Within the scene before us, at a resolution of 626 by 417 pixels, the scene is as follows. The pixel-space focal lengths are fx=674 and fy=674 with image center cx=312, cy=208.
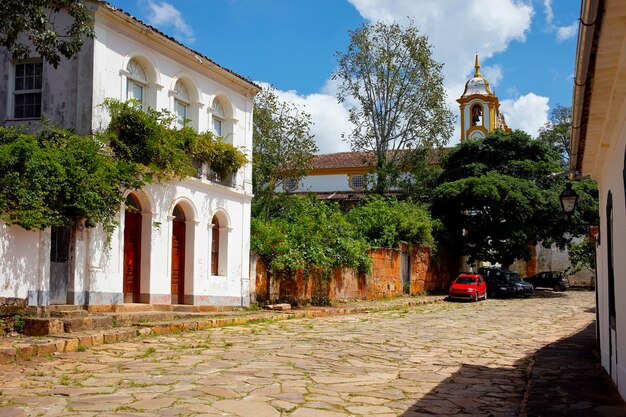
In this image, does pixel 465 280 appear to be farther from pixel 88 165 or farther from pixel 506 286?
pixel 88 165

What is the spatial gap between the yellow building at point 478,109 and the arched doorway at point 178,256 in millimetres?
38965

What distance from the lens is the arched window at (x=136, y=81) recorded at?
16547 millimetres

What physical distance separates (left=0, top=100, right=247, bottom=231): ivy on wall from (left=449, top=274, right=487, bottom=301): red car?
15.9 meters

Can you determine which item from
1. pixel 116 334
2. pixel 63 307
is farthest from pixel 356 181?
pixel 116 334

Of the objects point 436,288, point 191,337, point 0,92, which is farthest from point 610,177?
point 436,288

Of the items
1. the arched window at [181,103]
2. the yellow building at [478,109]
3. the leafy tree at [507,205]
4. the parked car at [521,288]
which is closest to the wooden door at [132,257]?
the arched window at [181,103]

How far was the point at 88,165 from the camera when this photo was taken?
14.1m

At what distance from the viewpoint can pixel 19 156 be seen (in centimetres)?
1280

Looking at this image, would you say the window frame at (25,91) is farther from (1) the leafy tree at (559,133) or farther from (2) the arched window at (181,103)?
(1) the leafy tree at (559,133)

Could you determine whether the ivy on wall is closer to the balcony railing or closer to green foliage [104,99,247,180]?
green foliage [104,99,247,180]

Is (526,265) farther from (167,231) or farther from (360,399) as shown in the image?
(360,399)

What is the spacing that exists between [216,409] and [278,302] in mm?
15142

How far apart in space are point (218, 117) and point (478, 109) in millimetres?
38567

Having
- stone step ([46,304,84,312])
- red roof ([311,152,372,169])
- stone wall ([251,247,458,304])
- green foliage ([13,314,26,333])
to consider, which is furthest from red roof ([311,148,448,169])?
green foliage ([13,314,26,333])
